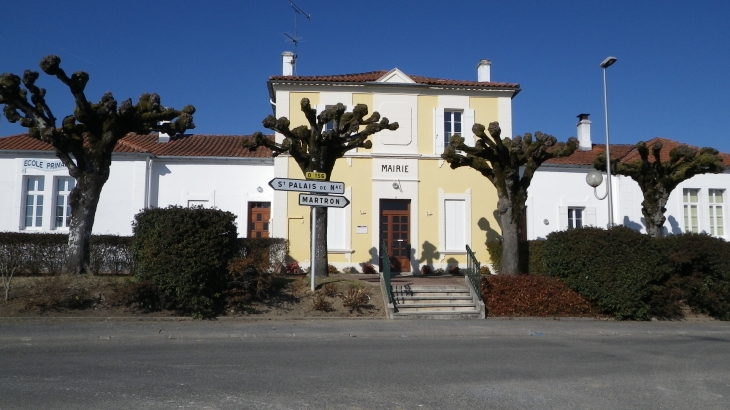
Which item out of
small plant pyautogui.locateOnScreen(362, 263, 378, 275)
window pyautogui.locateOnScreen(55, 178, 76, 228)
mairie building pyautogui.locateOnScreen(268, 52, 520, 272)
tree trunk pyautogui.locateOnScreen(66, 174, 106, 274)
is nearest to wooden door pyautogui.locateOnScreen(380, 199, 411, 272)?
mairie building pyautogui.locateOnScreen(268, 52, 520, 272)

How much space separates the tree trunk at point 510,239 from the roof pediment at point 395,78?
Answer: 22.9 ft

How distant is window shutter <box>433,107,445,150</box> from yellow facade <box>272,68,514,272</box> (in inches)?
1.4

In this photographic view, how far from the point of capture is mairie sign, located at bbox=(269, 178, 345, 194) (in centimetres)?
1382

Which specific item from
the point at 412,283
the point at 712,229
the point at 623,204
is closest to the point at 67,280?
the point at 412,283

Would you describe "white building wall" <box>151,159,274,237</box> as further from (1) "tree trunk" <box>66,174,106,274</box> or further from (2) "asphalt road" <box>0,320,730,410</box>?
(2) "asphalt road" <box>0,320,730,410</box>

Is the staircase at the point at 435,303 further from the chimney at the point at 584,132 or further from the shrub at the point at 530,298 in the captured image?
the chimney at the point at 584,132

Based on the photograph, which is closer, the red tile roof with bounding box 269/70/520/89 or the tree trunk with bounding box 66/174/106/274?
the tree trunk with bounding box 66/174/106/274

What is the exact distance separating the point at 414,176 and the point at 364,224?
2523 millimetres

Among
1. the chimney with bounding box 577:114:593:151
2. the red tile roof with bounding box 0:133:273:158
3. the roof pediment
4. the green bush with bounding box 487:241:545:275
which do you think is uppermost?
the roof pediment

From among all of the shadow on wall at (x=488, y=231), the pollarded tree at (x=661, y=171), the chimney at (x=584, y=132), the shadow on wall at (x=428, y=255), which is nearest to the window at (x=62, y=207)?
the shadow on wall at (x=428, y=255)

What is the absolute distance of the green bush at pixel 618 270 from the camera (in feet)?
46.6

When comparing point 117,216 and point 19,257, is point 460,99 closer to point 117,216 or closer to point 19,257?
point 117,216

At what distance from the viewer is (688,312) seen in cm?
1552

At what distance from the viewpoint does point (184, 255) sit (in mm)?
12227
